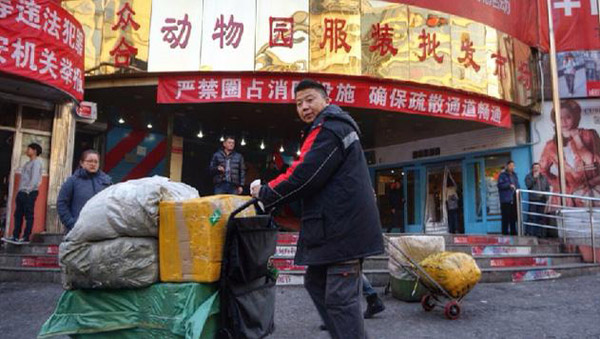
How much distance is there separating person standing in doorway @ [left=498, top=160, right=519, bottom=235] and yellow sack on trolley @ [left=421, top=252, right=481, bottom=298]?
23.2 feet

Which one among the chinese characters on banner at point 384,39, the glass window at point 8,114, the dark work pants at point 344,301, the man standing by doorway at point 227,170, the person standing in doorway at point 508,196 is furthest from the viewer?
the chinese characters on banner at point 384,39

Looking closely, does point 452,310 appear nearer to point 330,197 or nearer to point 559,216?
point 330,197

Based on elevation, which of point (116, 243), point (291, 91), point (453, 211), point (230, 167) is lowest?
point (116, 243)

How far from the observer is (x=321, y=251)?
103 inches

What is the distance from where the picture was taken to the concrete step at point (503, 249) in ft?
28.5

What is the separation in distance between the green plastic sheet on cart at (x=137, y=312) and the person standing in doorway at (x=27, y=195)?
722 cm

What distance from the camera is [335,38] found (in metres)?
11.5

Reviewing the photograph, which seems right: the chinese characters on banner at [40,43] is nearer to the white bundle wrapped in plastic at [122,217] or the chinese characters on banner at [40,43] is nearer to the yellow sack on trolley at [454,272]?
the white bundle wrapped in plastic at [122,217]

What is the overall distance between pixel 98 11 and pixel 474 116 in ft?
35.5

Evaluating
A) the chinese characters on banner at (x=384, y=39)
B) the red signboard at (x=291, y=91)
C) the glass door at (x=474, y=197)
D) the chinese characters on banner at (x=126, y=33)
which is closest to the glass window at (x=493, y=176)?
the glass door at (x=474, y=197)

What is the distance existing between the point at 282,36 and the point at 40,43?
551 centimetres

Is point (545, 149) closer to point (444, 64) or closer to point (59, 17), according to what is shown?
point (444, 64)

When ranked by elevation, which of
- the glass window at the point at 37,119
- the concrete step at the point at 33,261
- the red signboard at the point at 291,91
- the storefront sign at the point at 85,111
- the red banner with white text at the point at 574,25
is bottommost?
the concrete step at the point at 33,261

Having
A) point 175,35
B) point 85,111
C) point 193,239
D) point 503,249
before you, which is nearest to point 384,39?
point 175,35
